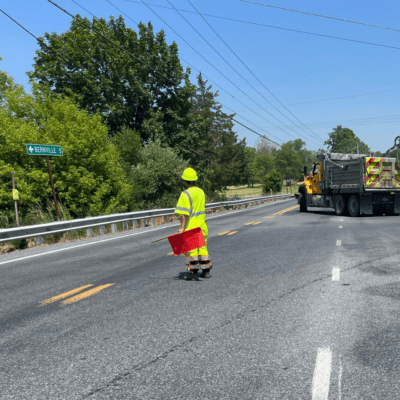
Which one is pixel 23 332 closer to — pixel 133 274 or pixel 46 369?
pixel 46 369

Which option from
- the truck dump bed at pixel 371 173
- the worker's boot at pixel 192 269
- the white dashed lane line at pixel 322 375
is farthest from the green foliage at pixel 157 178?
the white dashed lane line at pixel 322 375

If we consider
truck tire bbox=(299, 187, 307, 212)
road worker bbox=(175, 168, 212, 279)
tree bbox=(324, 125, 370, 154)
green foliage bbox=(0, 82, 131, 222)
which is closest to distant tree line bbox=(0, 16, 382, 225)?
green foliage bbox=(0, 82, 131, 222)

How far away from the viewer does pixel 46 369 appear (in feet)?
13.4

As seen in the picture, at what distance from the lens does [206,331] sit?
509 centimetres

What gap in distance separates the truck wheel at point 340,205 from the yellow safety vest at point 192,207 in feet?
59.8

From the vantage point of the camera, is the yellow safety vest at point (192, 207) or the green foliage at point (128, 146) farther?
the green foliage at point (128, 146)

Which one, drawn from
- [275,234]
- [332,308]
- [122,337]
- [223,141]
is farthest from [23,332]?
[223,141]

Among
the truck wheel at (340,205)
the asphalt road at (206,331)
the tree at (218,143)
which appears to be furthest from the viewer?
the tree at (218,143)

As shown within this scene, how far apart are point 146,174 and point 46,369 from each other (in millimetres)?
27749

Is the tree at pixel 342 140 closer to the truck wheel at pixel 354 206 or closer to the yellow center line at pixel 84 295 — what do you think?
the truck wheel at pixel 354 206

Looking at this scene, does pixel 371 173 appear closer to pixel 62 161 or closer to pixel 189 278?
pixel 62 161

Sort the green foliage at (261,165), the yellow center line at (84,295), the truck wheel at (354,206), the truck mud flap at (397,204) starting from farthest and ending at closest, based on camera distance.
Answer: the green foliage at (261,165), the truck wheel at (354,206), the truck mud flap at (397,204), the yellow center line at (84,295)

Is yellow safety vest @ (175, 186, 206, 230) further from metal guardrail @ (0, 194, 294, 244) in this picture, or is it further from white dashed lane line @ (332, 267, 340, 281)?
metal guardrail @ (0, 194, 294, 244)

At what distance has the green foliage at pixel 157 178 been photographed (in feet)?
103
